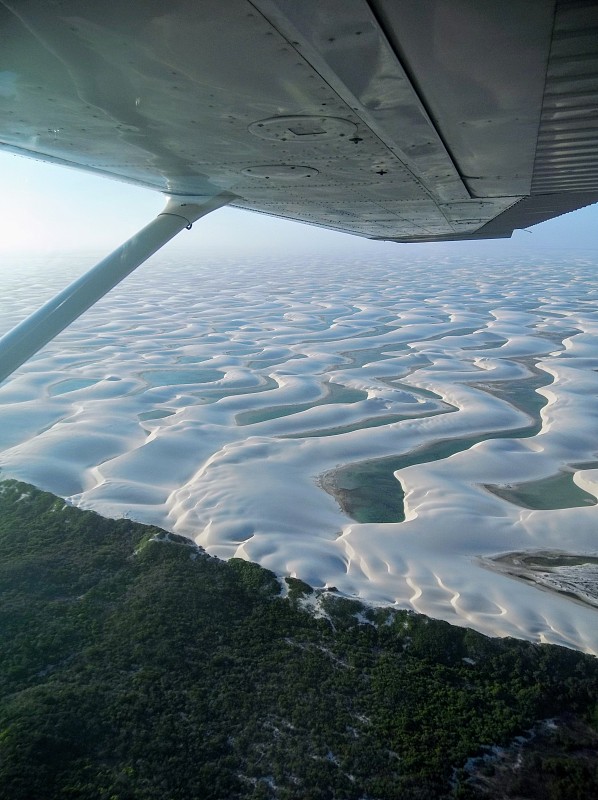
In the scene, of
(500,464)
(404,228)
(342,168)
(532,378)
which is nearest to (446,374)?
(532,378)

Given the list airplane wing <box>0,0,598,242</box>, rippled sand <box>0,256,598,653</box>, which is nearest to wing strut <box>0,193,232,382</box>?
airplane wing <box>0,0,598,242</box>

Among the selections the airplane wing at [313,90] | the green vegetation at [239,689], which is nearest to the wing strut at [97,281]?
the airplane wing at [313,90]

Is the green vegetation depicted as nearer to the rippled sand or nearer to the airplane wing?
the rippled sand

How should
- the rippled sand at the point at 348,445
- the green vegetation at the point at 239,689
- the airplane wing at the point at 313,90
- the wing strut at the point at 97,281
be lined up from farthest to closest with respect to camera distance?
the rippled sand at the point at 348,445 → the green vegetation at the point at 239,689 → the wing strut at the point at 97,281 → the airplane wing at the point at 313,90

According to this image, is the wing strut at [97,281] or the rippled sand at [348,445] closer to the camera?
the wing strut at [97,281]

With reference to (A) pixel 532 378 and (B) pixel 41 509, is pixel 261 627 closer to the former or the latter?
(B) pixel 41 509

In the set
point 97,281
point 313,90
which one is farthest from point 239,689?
point 313,90

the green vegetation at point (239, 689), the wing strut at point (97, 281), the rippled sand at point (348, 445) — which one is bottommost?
the green vegetation at point (239, 689)

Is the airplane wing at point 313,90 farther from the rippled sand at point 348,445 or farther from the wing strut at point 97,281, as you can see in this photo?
the rippled sand at point 348,445
